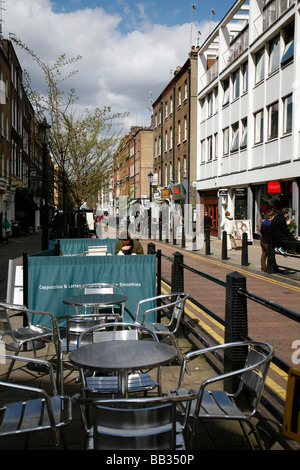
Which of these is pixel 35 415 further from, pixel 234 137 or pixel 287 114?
pixel 234 137

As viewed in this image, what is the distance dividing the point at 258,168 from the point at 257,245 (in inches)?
167

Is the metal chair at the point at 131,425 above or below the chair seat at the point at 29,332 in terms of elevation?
above

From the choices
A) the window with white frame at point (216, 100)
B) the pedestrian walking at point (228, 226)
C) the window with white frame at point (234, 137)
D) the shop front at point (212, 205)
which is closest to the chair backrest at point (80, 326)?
the pedestrian walking at point (228, 226)

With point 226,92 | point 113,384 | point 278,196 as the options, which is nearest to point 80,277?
point 113,384

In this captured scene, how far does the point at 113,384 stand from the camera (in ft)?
11.8

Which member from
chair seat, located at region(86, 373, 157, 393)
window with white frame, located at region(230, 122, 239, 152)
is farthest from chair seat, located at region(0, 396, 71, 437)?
window with white frame, located at region(230, 122, 239, 152)

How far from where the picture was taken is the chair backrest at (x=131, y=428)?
7.38ft

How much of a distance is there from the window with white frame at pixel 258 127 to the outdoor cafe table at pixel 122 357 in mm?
22864

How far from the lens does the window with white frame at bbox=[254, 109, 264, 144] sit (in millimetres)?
24656

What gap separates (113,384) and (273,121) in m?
21.6

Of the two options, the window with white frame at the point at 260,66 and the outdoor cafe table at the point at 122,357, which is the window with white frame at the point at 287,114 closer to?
the window with white frame at the point at 260,66

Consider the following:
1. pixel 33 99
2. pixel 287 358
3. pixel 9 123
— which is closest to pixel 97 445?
pixel 287 358

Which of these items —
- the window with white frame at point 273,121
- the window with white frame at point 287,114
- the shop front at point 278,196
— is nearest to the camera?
the window with white frame at point 287,114

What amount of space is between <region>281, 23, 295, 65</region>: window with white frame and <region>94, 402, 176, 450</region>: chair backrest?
2143 centimetres
